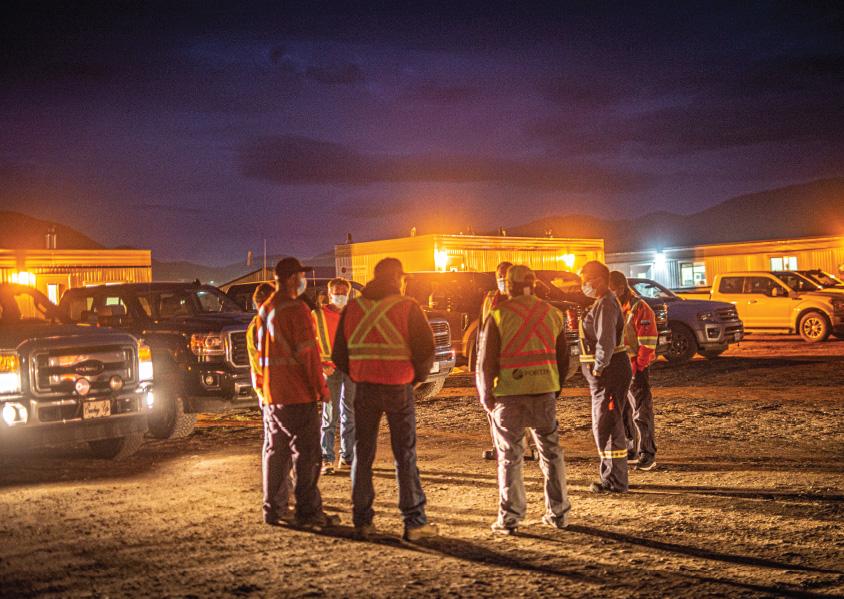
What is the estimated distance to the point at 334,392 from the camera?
29.7 feet

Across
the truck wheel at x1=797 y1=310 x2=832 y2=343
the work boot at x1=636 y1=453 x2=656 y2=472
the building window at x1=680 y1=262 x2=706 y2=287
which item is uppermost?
the building window at x1=680 y1=262 x2=706 y2=287

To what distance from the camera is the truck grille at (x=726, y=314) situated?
1886 centimetres

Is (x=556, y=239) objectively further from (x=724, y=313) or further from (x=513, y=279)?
(x=513, y=279)

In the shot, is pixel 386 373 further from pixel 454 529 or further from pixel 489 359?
pixel 454 529

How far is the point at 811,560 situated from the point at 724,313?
46.7 feet

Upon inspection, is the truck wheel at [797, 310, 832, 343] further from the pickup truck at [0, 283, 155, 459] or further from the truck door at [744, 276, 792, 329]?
the pickup truck at [0, 283, 155, 459]

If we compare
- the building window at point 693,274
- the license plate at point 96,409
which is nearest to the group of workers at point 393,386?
the license plate at point 96,409

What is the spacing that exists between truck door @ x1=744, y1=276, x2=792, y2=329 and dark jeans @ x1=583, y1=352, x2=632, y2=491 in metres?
17.4

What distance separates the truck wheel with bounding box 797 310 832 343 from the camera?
22.6 metres

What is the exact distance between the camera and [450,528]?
6336 mm

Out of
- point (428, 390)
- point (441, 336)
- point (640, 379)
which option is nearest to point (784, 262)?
point (428, 390)

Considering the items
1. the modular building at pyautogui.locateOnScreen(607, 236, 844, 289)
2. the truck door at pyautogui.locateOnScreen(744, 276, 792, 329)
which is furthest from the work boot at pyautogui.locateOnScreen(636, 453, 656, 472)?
the modular building at pyautogui.locateOnScreen(607, 236, 844, 289)

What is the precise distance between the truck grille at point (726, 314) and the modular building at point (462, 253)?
63.4 feet

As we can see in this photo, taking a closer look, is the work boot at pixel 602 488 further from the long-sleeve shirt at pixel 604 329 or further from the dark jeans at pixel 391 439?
the dark jeans at pixel 391 439
